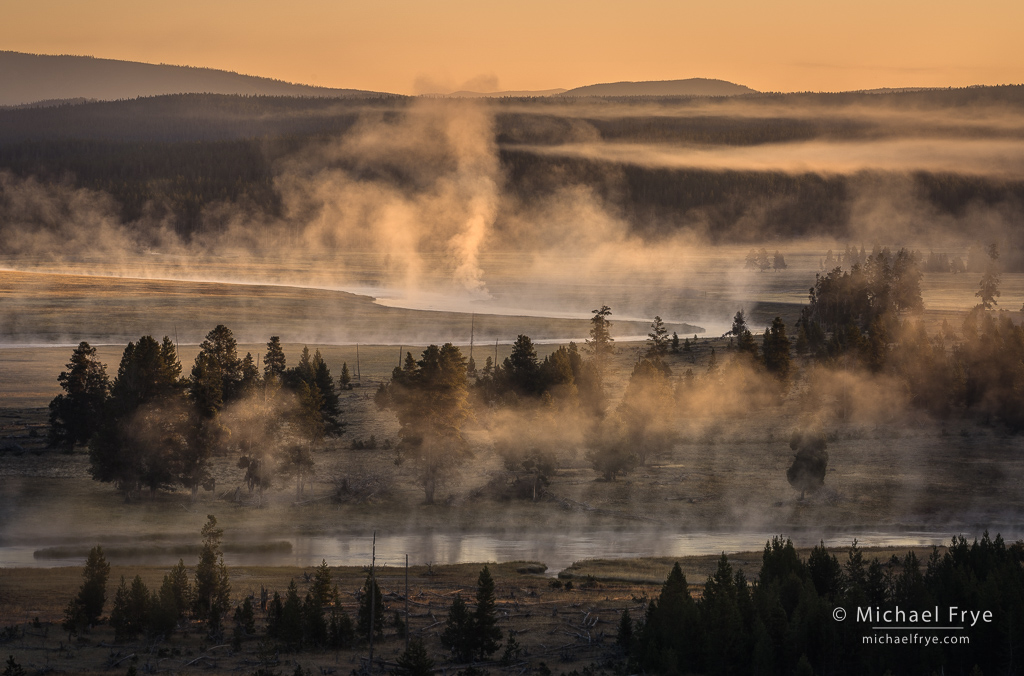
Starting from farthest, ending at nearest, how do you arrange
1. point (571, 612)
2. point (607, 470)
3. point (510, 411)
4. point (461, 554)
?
point (510, 411), point (607, 470), point (461, 554), point (571, 612)

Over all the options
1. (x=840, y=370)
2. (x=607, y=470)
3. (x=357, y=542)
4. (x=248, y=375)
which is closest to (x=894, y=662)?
(x=357, y=542)

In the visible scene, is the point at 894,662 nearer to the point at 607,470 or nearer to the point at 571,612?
the point at 571,612

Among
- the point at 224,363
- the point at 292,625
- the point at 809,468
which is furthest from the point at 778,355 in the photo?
the point at 292,625

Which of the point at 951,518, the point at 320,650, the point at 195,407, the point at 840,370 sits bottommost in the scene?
the point at 320,650

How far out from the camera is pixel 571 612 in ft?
165

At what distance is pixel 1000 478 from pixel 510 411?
35.2 m

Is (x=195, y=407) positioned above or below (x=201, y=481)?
above

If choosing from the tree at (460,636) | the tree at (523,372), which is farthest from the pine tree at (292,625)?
the tree at (523,372)

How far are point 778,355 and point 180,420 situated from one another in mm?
54283

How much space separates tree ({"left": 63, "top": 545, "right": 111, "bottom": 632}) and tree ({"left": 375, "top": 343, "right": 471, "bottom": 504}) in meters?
29.3

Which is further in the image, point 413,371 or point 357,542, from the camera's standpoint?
point 413,371

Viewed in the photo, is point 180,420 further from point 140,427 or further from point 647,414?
point 647,414

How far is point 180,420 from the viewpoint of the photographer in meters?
73.9

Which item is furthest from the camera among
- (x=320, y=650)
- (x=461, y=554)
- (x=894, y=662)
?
(x=461, y=554)
